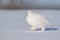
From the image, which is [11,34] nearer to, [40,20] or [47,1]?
[40,20]

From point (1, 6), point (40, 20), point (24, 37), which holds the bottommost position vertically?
point (24, 37)

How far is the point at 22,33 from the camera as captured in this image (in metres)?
0.89

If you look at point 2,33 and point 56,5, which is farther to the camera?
point 56,5

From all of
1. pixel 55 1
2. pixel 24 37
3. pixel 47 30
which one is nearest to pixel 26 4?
pixel 55 1

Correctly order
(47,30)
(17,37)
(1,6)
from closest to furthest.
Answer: (17,37) < (47,30) < (1,6)

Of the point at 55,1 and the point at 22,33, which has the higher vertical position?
the point at 55,1

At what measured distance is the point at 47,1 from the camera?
1.79 metres

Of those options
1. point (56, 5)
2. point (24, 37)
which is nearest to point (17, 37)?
point (24, 37)

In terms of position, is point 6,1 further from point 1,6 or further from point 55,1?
point 55,1

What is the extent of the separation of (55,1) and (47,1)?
0.10 meters

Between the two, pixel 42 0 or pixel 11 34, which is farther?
pixel 42 0

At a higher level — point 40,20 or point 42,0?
point 42,0

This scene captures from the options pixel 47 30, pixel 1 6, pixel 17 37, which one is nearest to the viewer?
pixel 17 37

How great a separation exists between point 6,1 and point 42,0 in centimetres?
41
